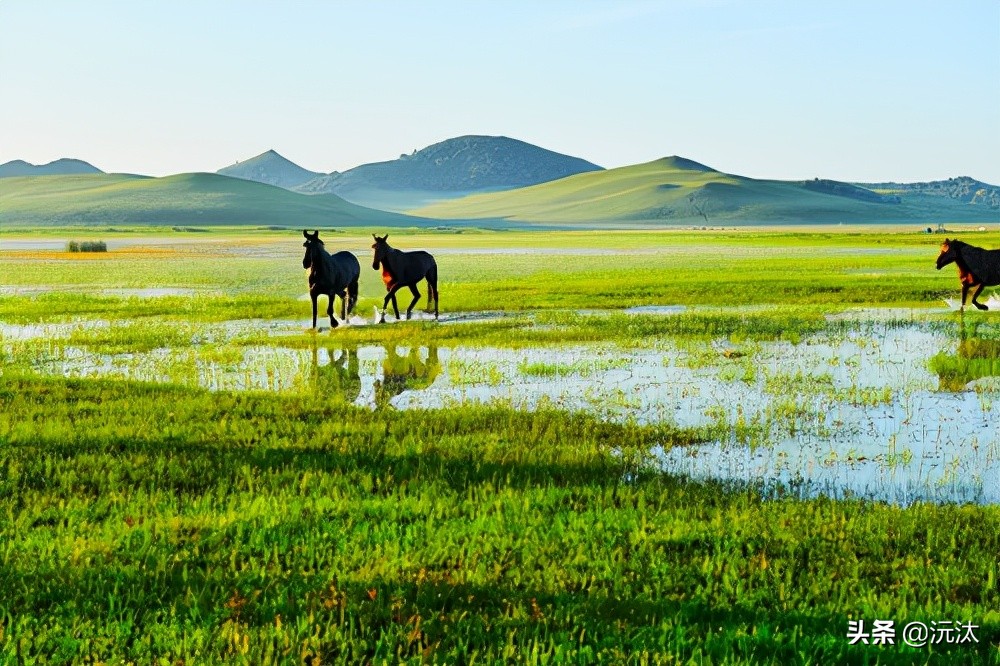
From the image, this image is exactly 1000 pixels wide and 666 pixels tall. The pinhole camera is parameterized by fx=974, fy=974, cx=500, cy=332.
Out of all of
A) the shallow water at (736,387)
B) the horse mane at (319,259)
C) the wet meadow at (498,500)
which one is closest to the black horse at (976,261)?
the shallow water at (736,387)

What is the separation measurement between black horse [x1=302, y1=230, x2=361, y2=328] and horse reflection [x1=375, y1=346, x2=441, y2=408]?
4081 mm

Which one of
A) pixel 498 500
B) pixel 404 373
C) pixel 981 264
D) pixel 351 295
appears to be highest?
pixel 981 264

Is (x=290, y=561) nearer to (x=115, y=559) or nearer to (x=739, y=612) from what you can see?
(x=115, y=559)

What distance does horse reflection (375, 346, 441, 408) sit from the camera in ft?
50.5

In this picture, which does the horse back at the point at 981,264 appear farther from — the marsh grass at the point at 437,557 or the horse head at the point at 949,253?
the marsh grass at the point at 437,557

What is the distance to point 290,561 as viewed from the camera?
678cm

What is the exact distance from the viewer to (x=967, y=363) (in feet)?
56.6

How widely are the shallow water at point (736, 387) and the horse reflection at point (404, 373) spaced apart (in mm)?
39

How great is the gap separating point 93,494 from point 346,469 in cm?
231

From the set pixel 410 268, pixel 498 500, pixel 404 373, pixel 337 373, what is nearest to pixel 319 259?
pixel 410 268

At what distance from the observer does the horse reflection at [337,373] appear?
15.3 metres

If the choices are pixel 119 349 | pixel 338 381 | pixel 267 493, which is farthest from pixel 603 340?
pixel 267 493

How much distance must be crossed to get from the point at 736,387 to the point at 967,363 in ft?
16.3

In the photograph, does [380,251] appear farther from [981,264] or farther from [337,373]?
[981,264]
